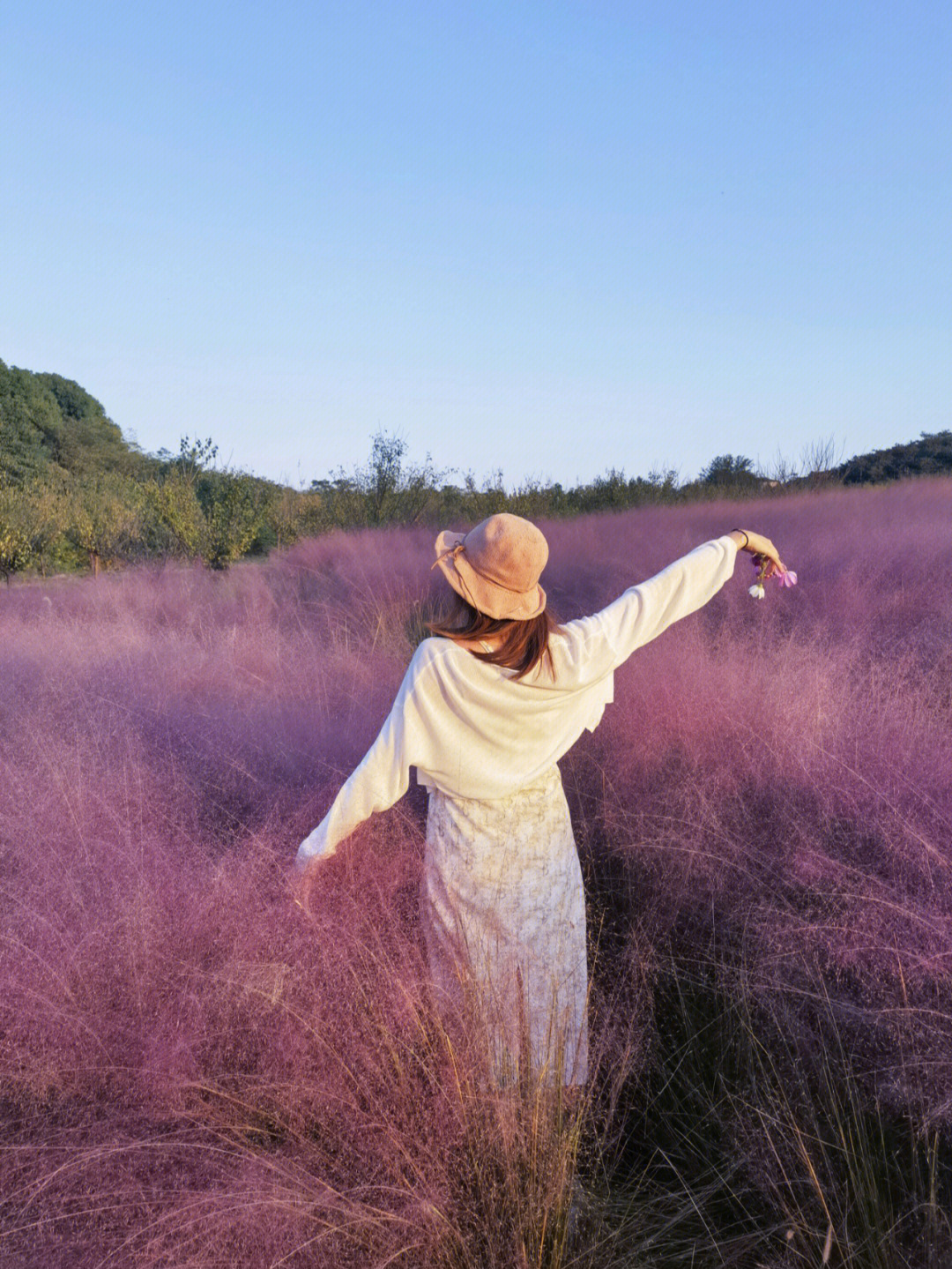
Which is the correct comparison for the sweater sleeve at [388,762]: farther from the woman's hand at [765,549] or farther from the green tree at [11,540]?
the green tree at [11,540]

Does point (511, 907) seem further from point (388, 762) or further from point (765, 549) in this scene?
point (765, 549)

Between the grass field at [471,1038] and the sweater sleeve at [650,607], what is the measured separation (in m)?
0.82

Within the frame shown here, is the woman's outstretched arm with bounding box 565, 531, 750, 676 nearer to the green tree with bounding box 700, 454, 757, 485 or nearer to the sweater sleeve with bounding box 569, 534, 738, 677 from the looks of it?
the sweater sleeve with bounding box 569, 534, 738, 677

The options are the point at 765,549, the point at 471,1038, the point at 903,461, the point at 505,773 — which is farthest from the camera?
the point at 903,461

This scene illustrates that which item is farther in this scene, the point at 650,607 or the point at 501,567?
the point at 650,607

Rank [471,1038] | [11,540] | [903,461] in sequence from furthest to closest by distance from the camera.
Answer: [903,461] → [11,540] → [471,1038]

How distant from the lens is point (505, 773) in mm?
1912

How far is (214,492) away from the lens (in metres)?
13.8

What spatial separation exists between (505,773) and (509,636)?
0.33 metres

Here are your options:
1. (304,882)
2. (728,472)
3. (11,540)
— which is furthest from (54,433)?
(304,882)

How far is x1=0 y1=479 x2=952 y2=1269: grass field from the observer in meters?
1.44

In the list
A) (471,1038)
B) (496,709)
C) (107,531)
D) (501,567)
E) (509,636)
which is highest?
(107,531)

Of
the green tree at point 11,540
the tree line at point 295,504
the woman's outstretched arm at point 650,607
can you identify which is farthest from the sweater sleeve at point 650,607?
the green tree at point 11,540

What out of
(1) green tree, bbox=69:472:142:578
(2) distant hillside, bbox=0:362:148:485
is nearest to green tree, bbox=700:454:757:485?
(1) green tree, bbox=69:472:142:578
